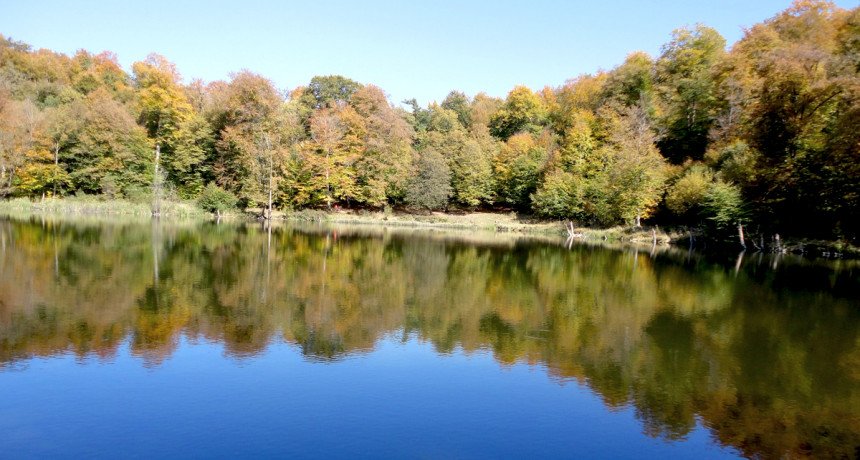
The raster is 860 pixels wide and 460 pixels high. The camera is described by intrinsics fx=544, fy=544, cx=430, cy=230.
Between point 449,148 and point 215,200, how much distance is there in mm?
25226

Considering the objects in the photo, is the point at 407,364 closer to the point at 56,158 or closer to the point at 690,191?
the point at 690,191

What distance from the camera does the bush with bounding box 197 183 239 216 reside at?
53.6m

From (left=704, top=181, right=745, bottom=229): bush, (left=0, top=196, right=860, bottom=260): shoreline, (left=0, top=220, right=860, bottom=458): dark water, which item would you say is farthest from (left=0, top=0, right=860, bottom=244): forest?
(left=0, top=220, right=860, bottom=458): dark water

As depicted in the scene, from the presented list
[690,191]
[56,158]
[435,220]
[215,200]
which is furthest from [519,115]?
[56,158]

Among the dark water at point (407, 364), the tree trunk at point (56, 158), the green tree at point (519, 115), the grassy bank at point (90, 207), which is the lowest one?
the grassy bank at point (90, 207)

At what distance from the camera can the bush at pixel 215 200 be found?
53.6 meters

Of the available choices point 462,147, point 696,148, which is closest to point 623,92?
point 696,148

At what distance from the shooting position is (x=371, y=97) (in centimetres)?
6234

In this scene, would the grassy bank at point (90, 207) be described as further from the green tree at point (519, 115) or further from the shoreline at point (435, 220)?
the green tree at point (519, 115)

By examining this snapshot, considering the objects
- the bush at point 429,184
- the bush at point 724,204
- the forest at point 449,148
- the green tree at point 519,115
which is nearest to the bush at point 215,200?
the forest at point 449,148

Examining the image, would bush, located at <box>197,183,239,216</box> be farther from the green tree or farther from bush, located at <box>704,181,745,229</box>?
bush, located at <box>704,181,745,229</box>

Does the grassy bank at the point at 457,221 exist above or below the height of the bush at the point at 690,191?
below

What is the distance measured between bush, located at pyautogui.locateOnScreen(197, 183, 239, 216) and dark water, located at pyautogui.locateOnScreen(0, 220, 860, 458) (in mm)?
32728

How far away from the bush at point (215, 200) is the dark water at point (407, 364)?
107 feet
